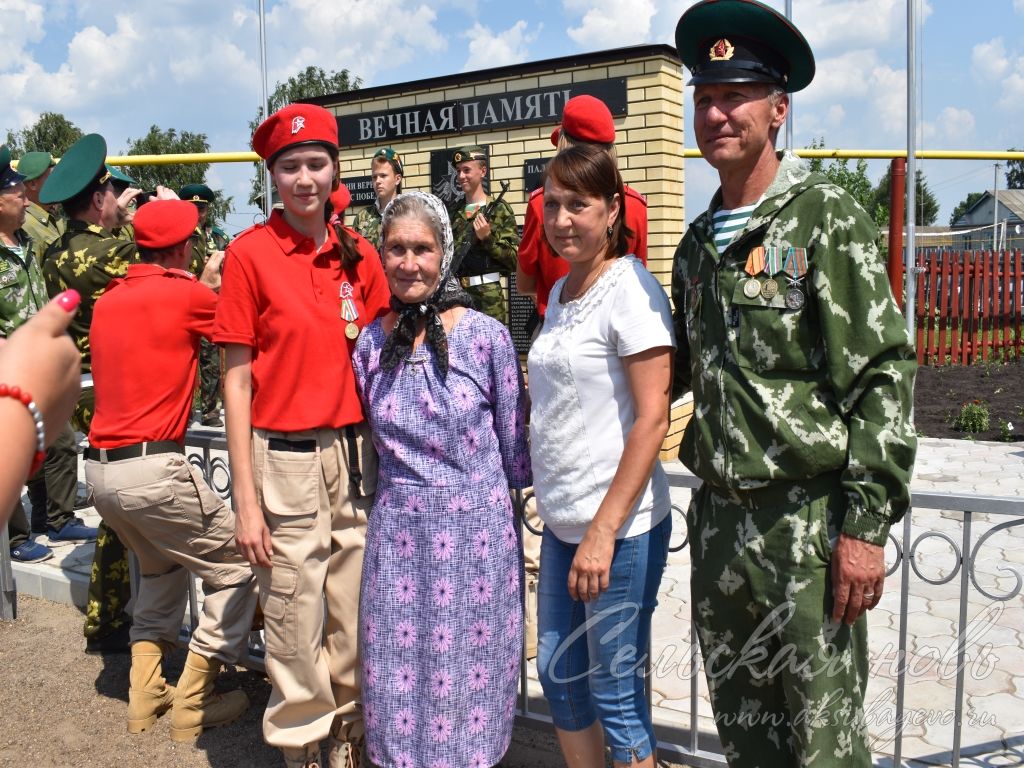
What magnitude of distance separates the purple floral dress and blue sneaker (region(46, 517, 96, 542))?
12.8 feet

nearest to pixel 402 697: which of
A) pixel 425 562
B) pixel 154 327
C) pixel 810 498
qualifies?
pixel 425 562

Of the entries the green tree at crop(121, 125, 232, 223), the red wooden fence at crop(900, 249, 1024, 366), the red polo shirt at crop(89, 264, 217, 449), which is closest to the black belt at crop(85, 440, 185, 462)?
the red polo shirt at crop(89, 264, 217, 449)

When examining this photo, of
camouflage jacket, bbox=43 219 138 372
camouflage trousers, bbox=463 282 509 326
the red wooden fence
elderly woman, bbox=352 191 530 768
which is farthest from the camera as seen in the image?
the red wooden fence

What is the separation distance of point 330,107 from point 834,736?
8.24 metres

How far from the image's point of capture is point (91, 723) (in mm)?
3520

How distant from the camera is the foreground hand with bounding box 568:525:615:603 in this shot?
2.12 metres

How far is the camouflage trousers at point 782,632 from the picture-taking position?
189 centimetres

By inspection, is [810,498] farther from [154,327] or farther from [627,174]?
[627,174]

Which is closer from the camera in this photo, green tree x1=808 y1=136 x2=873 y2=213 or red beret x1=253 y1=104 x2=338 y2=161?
red beret x1=253 y1=104 x2=338 y2=161

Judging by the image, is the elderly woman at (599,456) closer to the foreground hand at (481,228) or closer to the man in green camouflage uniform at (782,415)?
the man in green camouflage uniform at (782,415)

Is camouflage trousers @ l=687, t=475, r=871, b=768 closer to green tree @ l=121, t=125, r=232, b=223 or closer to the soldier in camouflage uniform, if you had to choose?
the soldier in camouflage uniform

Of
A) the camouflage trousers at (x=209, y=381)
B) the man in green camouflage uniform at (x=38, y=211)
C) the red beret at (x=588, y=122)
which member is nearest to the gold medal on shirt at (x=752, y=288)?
the red beret at (x=588, y=122)

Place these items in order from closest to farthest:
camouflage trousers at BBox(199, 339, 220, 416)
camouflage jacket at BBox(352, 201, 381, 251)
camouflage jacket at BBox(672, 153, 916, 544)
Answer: camouflage jacket at BBox(672, 153, 916, 544) → camouflage jacket at BBox(352, 201, 381, 251) → camouflage trousers at BBox(199, 339, 220, 416)

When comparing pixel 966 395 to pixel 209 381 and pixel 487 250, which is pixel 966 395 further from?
pixel 209 381
